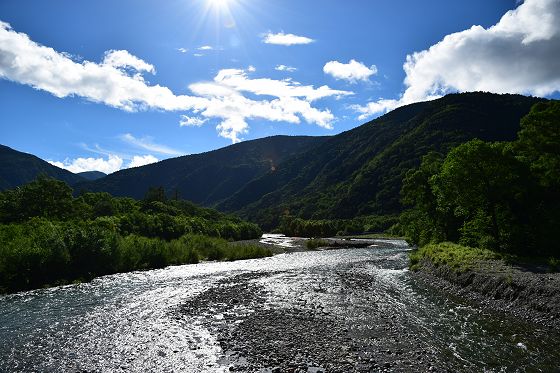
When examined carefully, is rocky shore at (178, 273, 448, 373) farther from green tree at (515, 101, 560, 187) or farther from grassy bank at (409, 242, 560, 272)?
green tree at (515, 101, 560, 187)

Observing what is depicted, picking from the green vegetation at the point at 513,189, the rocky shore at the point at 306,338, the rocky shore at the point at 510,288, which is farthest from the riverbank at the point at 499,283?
the rocky shore at the point at 306,338

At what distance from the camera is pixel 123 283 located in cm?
4322

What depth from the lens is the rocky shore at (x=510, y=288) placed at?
24.6m

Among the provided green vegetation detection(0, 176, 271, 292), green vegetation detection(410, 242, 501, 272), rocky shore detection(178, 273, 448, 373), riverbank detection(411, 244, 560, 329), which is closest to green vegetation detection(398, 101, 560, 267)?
green vegetation detection(410, 242, 501, 272)

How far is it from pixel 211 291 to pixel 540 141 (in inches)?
1503

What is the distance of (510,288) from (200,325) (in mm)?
23073

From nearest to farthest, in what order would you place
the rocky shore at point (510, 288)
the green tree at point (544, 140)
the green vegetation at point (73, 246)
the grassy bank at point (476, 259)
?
the rocky shore at point (510, 288) → the grassy bank at point (476, 259) → the green tree at point (544, 140) → the green vegetation at point (73, 246)

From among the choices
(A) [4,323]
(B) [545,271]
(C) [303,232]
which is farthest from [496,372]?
(C) [303,232]

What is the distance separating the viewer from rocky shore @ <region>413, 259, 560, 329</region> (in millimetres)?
24594

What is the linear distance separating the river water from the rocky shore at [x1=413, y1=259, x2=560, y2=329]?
5.30ft

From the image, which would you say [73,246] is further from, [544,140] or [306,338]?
[544,140]

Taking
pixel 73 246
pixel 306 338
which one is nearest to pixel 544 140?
pixel 306 338

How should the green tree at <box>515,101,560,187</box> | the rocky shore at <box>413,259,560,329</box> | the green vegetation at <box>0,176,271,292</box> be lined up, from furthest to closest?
the green vegetation at <box>0,176,271,292</box>
the green tree at <box>515,101,560,187</box>
the rocky shore at <box>413,259,560,329</box>

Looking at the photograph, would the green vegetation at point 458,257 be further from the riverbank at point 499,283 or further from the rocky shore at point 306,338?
the rocky shore at point 306,338
